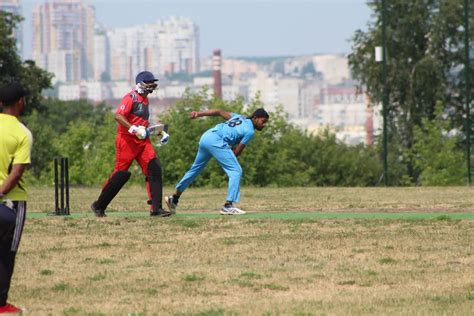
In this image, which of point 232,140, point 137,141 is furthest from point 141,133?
point 232,140

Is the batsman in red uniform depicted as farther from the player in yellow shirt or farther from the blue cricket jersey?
the player in yellow shirt

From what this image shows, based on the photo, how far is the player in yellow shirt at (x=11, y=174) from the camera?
10.9 meters

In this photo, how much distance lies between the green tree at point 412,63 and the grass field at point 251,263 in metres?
42.8

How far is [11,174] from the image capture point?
10.8 m

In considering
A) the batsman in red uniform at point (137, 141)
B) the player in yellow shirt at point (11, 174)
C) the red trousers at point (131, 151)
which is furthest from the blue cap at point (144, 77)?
the player in yellow shirt at point (11, 174)

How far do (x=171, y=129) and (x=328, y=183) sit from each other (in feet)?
41.9

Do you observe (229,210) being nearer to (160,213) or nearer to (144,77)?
(160,213)

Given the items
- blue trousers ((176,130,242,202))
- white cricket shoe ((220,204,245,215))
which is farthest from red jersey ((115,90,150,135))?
white cricket shoe ((220,204,245,215))

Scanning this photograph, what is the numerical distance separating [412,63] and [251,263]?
52597 mm

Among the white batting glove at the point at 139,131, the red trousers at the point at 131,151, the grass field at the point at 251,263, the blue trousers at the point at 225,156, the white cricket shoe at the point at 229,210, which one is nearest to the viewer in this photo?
the grass field at the point at 251,263

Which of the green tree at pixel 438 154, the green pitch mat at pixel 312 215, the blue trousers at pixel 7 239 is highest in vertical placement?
the blue trousers at pixel 7 239

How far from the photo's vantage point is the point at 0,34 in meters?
58.2

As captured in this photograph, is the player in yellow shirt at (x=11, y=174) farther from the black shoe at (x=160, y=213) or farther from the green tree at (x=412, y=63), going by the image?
the green tree at (x=412, y=63)

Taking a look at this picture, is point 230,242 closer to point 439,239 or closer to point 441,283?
point 439,239
